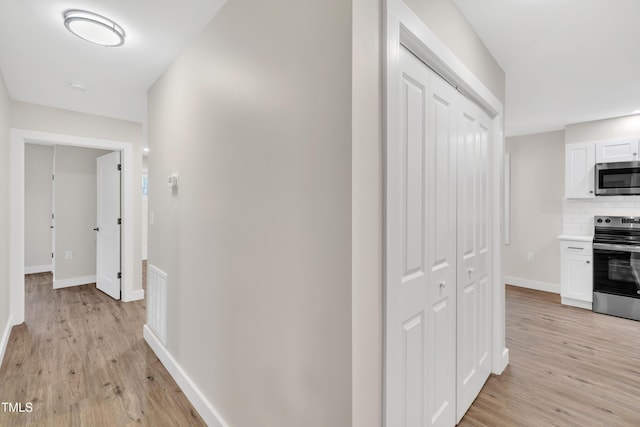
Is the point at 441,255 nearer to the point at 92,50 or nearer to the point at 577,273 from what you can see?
the point at 92,50

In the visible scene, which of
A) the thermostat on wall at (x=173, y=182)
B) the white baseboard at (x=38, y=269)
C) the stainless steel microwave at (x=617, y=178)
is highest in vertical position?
the stainless steel microwave at (x=617, y=178)

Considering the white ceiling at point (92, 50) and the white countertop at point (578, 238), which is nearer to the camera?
the white ceiling at point (92, 50)

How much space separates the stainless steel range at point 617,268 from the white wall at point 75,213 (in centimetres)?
745

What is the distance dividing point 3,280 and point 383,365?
3673 millimetres

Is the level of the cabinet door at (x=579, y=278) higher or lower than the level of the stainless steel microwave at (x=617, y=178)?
lower

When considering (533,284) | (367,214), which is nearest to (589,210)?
(533,284)

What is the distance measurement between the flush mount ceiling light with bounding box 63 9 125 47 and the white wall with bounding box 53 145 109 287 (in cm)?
371

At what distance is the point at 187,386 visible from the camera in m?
2.19

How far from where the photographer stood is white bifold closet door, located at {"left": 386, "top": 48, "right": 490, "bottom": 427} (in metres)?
1.28

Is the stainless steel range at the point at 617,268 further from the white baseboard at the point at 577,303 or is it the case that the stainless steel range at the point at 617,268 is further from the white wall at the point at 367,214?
the white wall at the point at 367,214

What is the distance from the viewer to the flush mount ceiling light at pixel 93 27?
1.91 meters

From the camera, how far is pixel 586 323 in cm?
361

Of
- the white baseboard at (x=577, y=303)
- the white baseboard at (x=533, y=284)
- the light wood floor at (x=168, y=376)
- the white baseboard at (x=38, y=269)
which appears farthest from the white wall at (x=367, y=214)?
the white baseboard at (x=38, y=269)

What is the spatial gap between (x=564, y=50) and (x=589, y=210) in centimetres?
297
